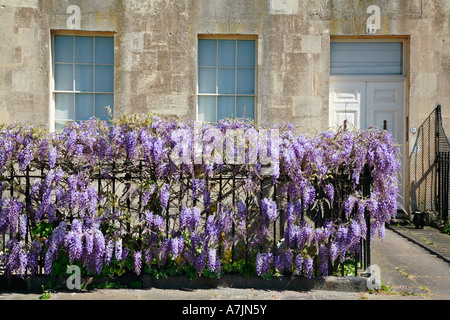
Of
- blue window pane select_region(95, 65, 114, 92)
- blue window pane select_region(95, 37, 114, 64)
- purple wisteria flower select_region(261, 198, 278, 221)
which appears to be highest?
blue window pane select_region(95, 37, 114, 64)

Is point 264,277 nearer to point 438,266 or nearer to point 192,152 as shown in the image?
point 192,152

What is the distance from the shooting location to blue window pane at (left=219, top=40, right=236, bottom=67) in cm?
977

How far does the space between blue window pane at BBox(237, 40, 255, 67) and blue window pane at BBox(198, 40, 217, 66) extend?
0.46 meters

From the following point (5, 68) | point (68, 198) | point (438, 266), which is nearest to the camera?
point (68, 198)

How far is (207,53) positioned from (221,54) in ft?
0.88

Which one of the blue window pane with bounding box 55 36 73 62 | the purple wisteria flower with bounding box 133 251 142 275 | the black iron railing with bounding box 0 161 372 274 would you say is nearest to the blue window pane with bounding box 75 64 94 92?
the blue window pane with bounding box 55 36 73 62

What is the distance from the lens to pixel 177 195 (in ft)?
19.4

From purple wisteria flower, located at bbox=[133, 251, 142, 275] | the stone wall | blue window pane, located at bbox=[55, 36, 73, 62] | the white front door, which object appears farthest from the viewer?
the white front door

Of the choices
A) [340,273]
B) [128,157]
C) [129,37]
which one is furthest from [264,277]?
[129,37]

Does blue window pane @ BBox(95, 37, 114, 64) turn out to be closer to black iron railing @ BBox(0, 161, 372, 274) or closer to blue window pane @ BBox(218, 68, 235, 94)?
blue window pane @ BBox(218, 68, 235, 94)

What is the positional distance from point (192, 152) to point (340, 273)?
2267mm

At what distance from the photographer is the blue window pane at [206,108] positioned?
9.77 meters

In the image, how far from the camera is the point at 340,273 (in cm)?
605

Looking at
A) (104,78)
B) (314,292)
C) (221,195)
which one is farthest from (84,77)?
(314,292)
